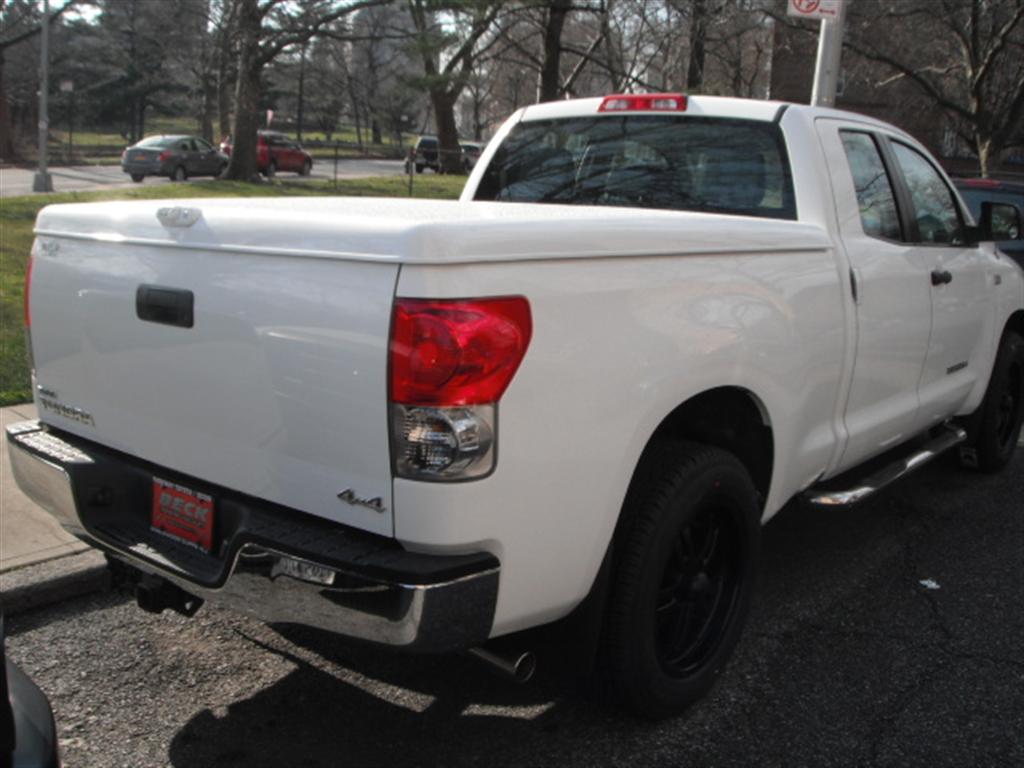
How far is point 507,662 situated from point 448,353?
938mm

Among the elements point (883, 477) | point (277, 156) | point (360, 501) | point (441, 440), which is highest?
point (277, 156)

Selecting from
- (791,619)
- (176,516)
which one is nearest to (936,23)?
(791,619)

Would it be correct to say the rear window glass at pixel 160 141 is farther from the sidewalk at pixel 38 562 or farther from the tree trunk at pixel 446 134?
the sidewalk at pixel 38 562

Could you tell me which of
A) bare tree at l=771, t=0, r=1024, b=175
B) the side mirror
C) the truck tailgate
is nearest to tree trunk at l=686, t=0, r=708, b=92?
bare tree at l=771, t=0, r=1024, b=175

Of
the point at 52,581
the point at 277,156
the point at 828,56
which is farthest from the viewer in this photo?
the point at 277,156

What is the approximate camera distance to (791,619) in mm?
3969

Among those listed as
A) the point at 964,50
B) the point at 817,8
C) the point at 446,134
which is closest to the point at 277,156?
the point at 446,134

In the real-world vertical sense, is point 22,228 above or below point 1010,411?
above

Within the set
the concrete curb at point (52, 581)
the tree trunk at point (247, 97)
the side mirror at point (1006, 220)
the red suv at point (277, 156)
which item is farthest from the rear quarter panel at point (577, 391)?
the red suv at point (277, 156)

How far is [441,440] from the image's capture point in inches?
91.0

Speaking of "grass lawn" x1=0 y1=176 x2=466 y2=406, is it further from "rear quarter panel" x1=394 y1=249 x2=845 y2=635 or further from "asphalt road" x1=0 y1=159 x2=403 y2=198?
"asphalt road" x1=0 y1=159 x2=403 y2=198

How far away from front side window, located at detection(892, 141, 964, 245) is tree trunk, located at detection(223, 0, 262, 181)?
833 inches

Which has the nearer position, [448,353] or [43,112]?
[448,353]

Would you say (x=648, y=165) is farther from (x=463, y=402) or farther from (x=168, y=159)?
(x=168, y=159)
